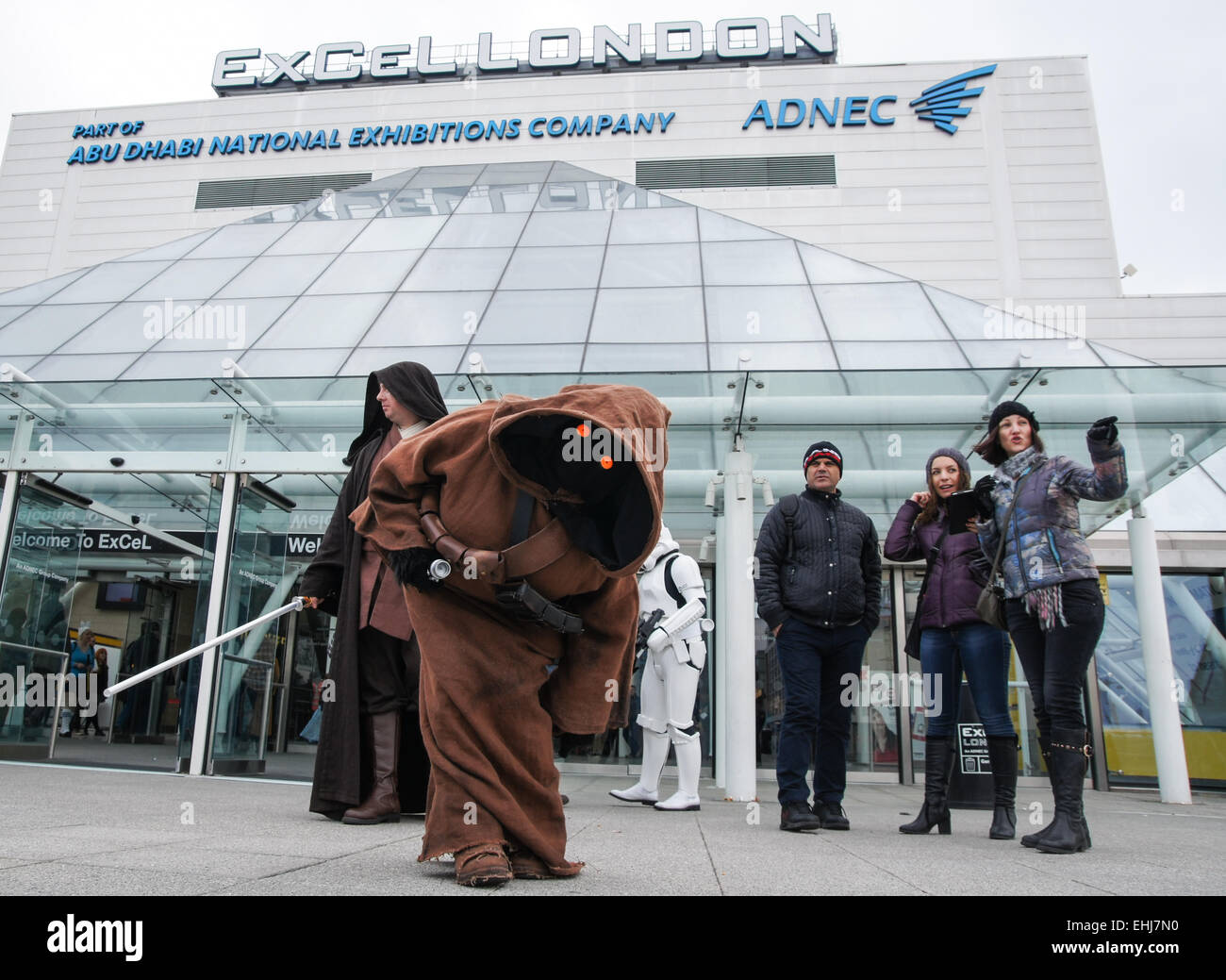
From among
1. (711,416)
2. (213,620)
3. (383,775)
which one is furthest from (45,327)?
(383,775)

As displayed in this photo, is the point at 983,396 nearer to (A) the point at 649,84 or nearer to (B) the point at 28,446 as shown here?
(B) the point at 28,446

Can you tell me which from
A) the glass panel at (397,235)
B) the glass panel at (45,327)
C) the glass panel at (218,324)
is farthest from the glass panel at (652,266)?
the glass panel at (45,327)

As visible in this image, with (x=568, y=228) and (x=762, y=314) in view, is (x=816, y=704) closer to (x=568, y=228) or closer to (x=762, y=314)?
(x=762, y=314)

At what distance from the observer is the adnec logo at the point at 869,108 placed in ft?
56.9

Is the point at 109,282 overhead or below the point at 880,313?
overhead

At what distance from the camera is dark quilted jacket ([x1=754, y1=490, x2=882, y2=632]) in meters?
4.28

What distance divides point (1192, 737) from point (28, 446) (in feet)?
43.2

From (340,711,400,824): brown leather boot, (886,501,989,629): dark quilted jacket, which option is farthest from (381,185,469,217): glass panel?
(340,711,400,824): brown leather boot

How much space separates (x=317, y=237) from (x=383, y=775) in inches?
312

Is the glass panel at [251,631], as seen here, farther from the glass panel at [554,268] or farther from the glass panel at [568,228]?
the glass panel at [568,228]

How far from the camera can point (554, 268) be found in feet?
28.7

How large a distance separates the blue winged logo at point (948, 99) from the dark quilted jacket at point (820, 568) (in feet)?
50.5

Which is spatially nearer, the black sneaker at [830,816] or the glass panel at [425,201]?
the black sneaker at [830,816]
